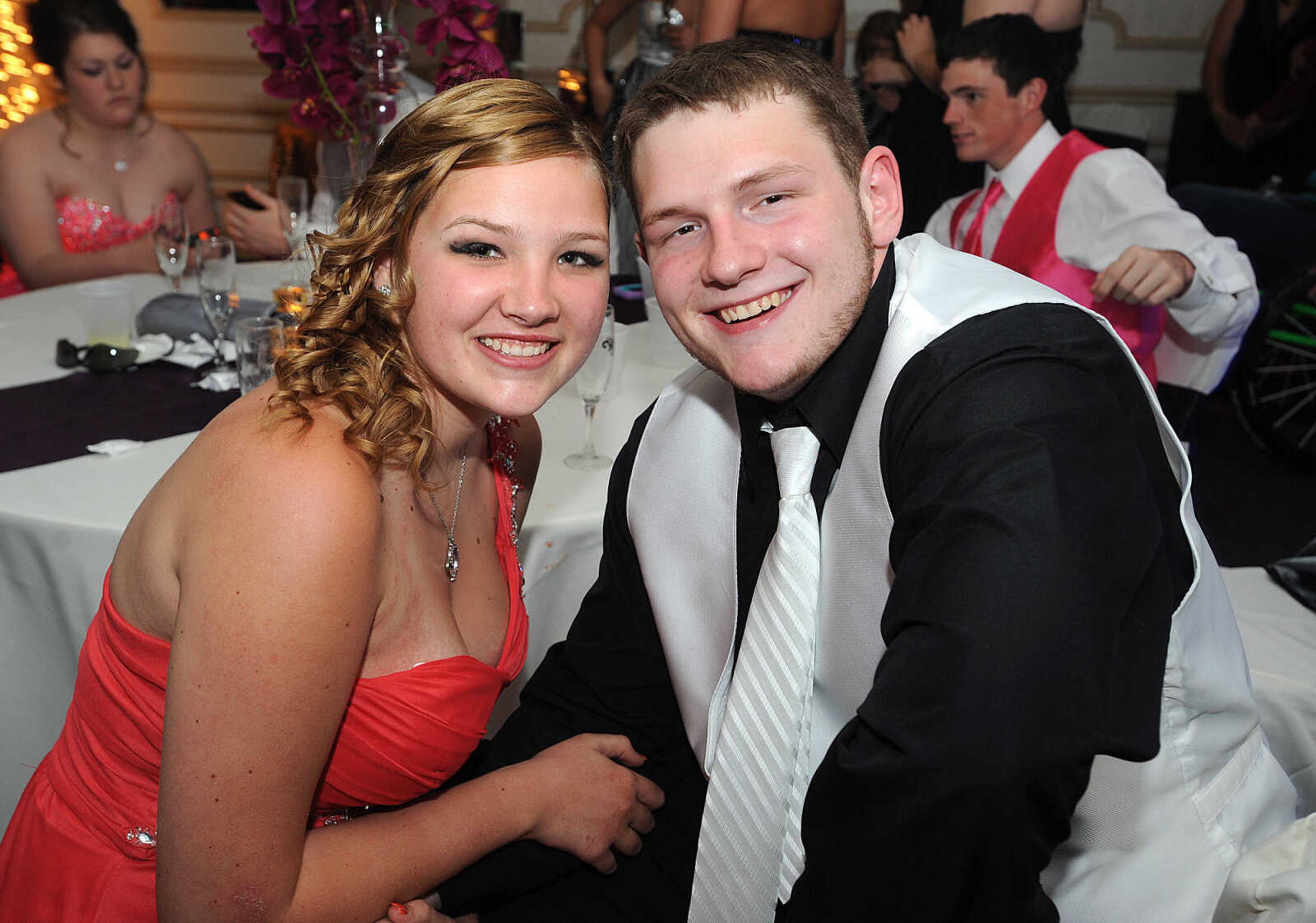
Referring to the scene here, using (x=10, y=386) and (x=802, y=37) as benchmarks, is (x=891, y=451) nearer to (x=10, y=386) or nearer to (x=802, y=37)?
(x=10, y=386)

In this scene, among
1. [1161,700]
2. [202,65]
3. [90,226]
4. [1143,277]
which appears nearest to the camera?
[1161,700]

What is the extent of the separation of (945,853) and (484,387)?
71 cm

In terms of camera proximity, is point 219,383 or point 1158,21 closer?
point 219,383

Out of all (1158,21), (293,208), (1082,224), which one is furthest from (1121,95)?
(293,208)

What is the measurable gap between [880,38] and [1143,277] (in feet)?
10.2

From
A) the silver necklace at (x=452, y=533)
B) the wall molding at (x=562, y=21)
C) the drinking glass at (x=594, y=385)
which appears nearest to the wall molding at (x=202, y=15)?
the wall molding at (x=562, y=21)

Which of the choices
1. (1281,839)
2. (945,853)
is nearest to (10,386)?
(945,853)

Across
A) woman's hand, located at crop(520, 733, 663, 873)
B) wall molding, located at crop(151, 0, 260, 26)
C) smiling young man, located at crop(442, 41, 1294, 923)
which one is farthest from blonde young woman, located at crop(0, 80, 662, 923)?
wall molding, located at crop(151, 0, 260, 26)

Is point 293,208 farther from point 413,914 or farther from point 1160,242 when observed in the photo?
point 1160,242

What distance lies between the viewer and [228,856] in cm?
102

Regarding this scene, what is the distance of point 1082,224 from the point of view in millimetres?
2520

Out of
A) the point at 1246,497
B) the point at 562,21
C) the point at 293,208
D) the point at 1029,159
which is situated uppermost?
the point at 562,21

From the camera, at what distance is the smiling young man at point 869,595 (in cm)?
80

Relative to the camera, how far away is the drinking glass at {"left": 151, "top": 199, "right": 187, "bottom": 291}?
92.0 inches
